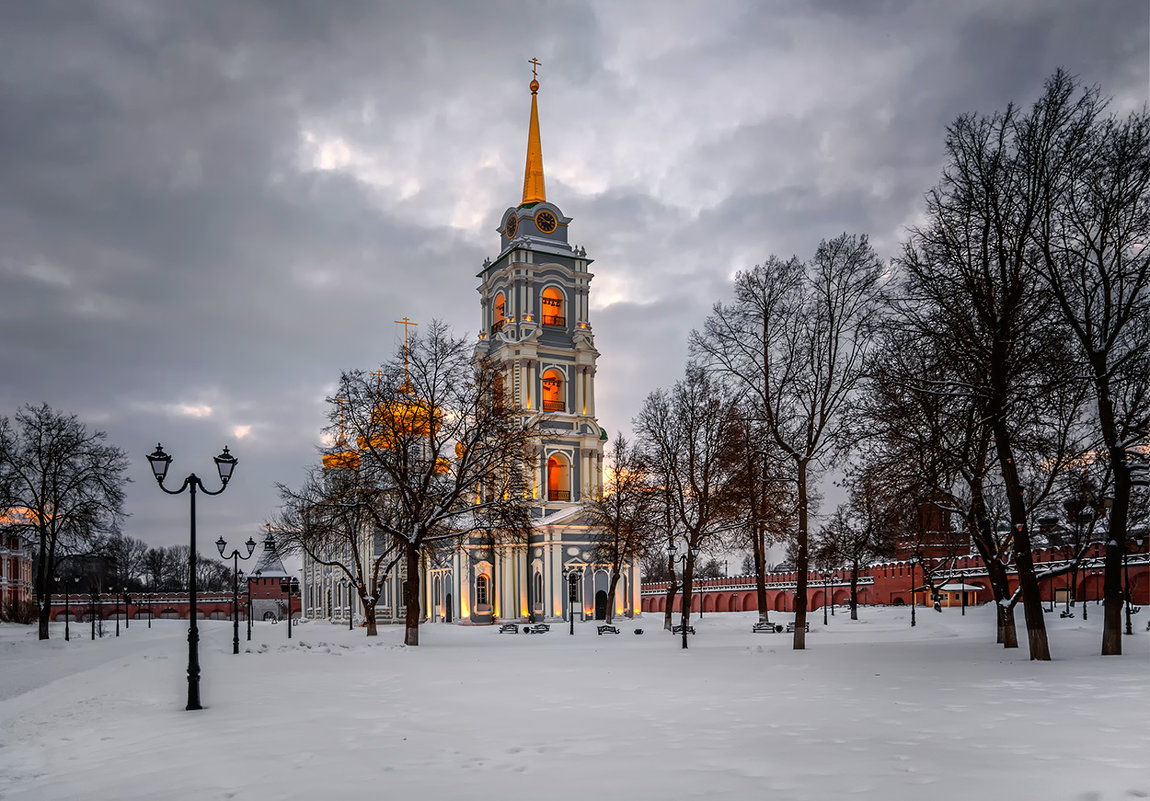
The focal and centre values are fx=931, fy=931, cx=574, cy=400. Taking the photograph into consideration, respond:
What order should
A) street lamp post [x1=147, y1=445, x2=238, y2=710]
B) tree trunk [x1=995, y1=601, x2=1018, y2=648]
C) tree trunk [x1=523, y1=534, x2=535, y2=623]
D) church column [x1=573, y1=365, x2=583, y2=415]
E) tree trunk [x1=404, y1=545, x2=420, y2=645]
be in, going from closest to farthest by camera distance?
street lamp post [x1=147, y1=445, x2=238, y2=710] → tree trunk [x1=995, y1=601, x2=1018, y2=648] → tree trunk [x1=404, y1=545, x2=420, y2=645] → tree trunk [x1=523, y1=534, x2=535, y2=623] → church column [x1=573, y1=365, x2=583, y2=415]

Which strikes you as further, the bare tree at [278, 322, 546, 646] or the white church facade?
the white church facade

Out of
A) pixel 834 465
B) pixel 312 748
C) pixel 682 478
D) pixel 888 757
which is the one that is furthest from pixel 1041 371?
pixel 682 478

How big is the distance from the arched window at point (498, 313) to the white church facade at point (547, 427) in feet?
0.39

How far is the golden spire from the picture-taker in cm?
6544

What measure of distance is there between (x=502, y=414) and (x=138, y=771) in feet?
81.2

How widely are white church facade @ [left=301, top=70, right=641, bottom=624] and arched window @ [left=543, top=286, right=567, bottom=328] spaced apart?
2.7 inches

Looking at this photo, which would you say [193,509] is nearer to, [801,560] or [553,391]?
[801,560]

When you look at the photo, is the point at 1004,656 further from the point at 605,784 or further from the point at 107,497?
the point at 107,497

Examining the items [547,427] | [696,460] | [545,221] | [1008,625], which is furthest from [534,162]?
[1008,625]

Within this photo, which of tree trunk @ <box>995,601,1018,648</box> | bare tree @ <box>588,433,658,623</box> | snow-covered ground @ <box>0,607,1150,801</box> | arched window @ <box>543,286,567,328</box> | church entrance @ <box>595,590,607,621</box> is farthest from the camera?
arched window @ <box>543,286,567,328</box>

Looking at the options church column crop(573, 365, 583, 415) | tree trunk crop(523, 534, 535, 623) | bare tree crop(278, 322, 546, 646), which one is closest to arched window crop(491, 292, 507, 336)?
church column crop(573, 365, 583, 415)

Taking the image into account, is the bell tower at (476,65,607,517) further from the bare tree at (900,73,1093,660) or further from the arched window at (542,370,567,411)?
the bare tree at (900,73,1093,660)

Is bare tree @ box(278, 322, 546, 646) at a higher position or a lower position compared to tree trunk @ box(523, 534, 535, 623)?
higher

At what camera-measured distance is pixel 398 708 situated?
14.1 meters
